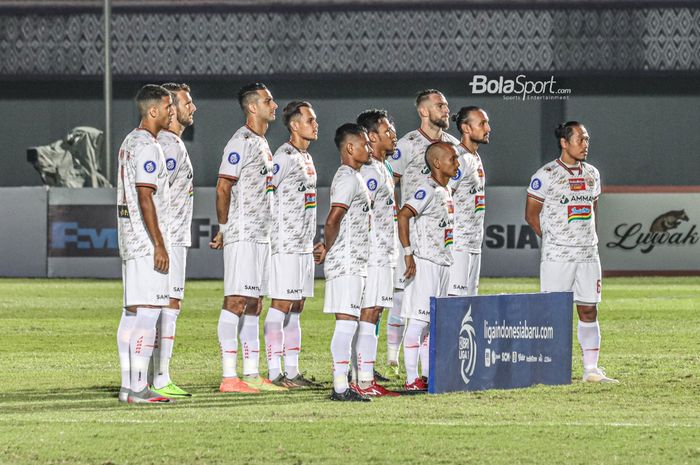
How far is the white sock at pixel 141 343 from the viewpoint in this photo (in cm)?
985

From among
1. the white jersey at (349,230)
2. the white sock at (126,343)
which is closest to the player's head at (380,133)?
the white jersey at (349,230)

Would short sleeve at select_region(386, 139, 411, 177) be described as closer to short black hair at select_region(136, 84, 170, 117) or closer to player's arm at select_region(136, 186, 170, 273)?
short black hair at select_region(136, 84, 170, 117)

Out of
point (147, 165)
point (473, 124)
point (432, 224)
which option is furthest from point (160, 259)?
point (473, 124)

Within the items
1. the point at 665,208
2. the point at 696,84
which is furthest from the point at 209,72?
the point at 665,208

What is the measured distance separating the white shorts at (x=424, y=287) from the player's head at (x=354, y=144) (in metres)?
1.12

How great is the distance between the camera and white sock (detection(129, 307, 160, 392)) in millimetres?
9852

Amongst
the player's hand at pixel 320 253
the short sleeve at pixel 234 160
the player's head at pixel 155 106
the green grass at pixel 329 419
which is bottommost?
the green grass at pixel 329 419

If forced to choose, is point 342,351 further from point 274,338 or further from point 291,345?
point 291,345

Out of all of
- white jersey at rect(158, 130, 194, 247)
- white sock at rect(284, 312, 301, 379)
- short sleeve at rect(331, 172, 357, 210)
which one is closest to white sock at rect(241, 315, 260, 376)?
white sock at rect(284, 312, 301, 379)

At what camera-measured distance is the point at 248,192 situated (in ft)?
35.8

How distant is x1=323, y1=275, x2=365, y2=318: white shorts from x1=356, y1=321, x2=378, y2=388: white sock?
1.16 feet

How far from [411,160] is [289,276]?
5.70 feet

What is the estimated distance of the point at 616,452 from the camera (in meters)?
7.85

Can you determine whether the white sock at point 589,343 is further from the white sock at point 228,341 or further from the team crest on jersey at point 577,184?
the white sock at point 228,341
